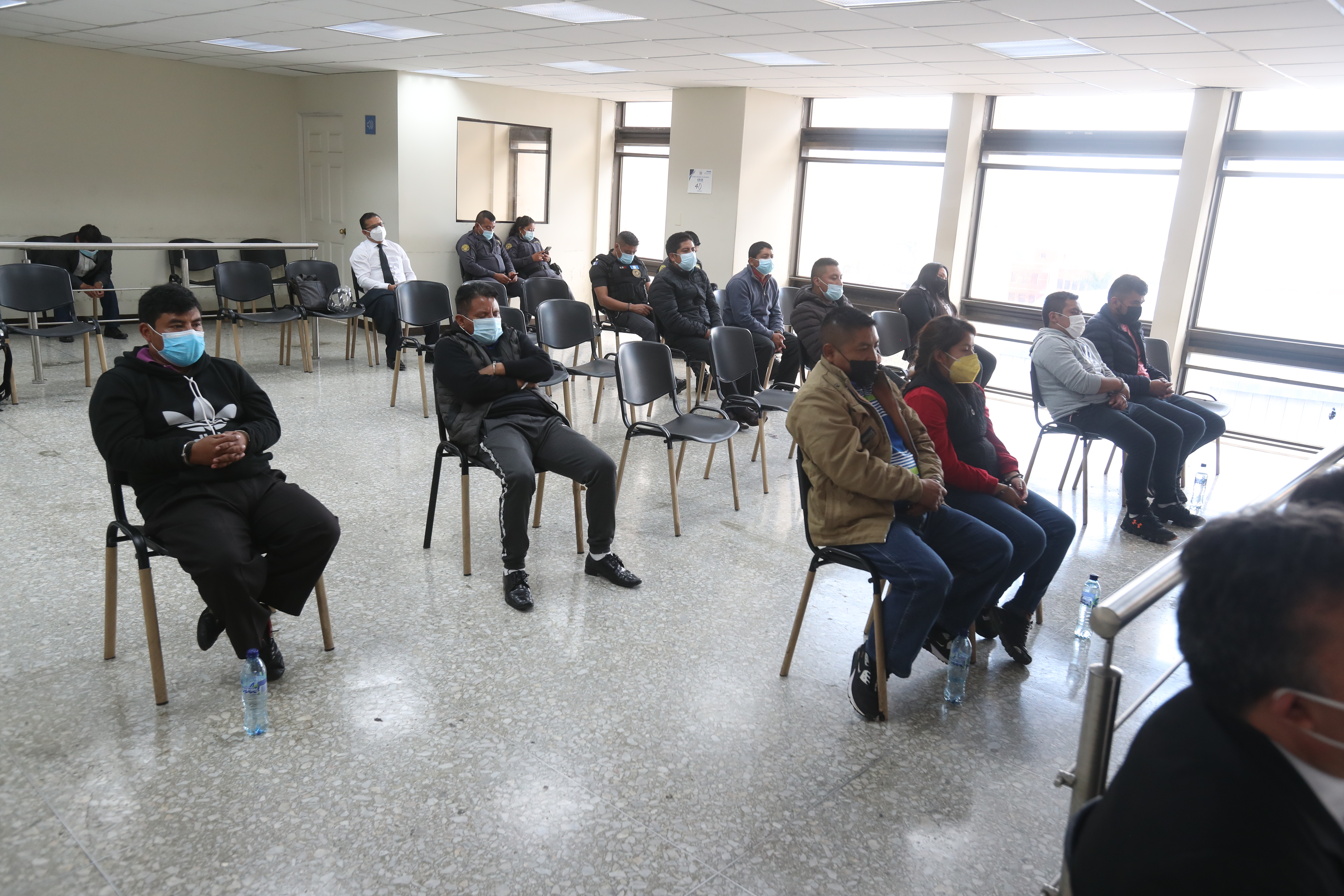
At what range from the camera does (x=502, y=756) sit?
2.59m

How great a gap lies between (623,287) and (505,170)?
4581 millimetres

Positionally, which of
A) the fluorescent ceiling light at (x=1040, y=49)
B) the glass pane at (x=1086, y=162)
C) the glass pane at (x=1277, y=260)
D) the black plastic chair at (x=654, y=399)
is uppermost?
the fluorescent ceiling light at (x=1040, y=49)

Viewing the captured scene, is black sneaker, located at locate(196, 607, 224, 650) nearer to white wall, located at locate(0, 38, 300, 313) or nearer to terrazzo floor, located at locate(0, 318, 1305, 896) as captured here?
terrazzo floor, located at locate(0, 318, 1305, 896)

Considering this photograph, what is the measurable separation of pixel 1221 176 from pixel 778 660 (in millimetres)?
Result: 6387

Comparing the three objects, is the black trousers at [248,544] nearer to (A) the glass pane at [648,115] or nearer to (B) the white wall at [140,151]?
(B) the white wall at [140,151]

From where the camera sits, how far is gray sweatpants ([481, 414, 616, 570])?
3658 mm

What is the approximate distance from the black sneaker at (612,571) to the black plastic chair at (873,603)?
84 cm

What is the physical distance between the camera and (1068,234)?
8273 millimetres

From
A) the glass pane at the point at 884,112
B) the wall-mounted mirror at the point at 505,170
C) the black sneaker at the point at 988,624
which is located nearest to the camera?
the black sneaker at the point at 988,624

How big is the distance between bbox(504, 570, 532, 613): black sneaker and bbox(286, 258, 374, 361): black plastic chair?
4787 millimetres

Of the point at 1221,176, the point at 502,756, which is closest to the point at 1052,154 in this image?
the point at 1221,176

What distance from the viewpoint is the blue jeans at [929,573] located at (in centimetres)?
287

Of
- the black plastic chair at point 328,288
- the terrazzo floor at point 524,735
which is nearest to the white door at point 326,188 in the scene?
the black plastic chair at point 328,288

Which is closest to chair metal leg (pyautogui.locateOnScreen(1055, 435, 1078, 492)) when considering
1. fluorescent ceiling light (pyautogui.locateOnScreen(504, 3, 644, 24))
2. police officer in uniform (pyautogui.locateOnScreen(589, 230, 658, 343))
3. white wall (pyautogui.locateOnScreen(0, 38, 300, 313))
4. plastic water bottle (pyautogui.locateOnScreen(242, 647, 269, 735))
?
police officer in uniform (pyautogui.locateOnScreen(589, 230, 658, 343))
